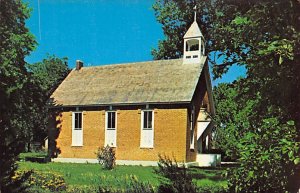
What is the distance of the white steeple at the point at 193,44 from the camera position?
20.8m

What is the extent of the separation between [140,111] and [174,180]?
50.7 ft

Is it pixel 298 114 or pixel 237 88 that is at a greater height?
pixel 237 88

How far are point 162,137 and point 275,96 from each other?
51.4 feet

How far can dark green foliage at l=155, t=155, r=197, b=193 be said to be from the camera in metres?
4.54

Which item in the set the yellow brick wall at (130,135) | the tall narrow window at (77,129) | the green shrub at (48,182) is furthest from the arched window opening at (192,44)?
the green shrub at (48,182)

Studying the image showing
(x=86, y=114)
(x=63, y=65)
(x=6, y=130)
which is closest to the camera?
(x=6, y=130)

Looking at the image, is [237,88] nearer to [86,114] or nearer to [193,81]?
[193,81]

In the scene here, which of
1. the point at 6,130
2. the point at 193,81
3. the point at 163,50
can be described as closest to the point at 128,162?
the point at 193,81

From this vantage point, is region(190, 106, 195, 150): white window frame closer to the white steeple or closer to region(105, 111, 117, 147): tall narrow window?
the white steeple

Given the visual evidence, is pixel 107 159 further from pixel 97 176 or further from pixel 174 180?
pixel 174 180

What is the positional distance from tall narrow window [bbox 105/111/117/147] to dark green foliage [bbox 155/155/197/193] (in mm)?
15993

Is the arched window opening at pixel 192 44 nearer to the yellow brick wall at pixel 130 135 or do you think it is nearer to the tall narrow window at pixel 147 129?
the yellow brick wall at pixel 130 135

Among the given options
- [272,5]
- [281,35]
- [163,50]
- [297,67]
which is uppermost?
[163,50]

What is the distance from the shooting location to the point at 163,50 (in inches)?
906
